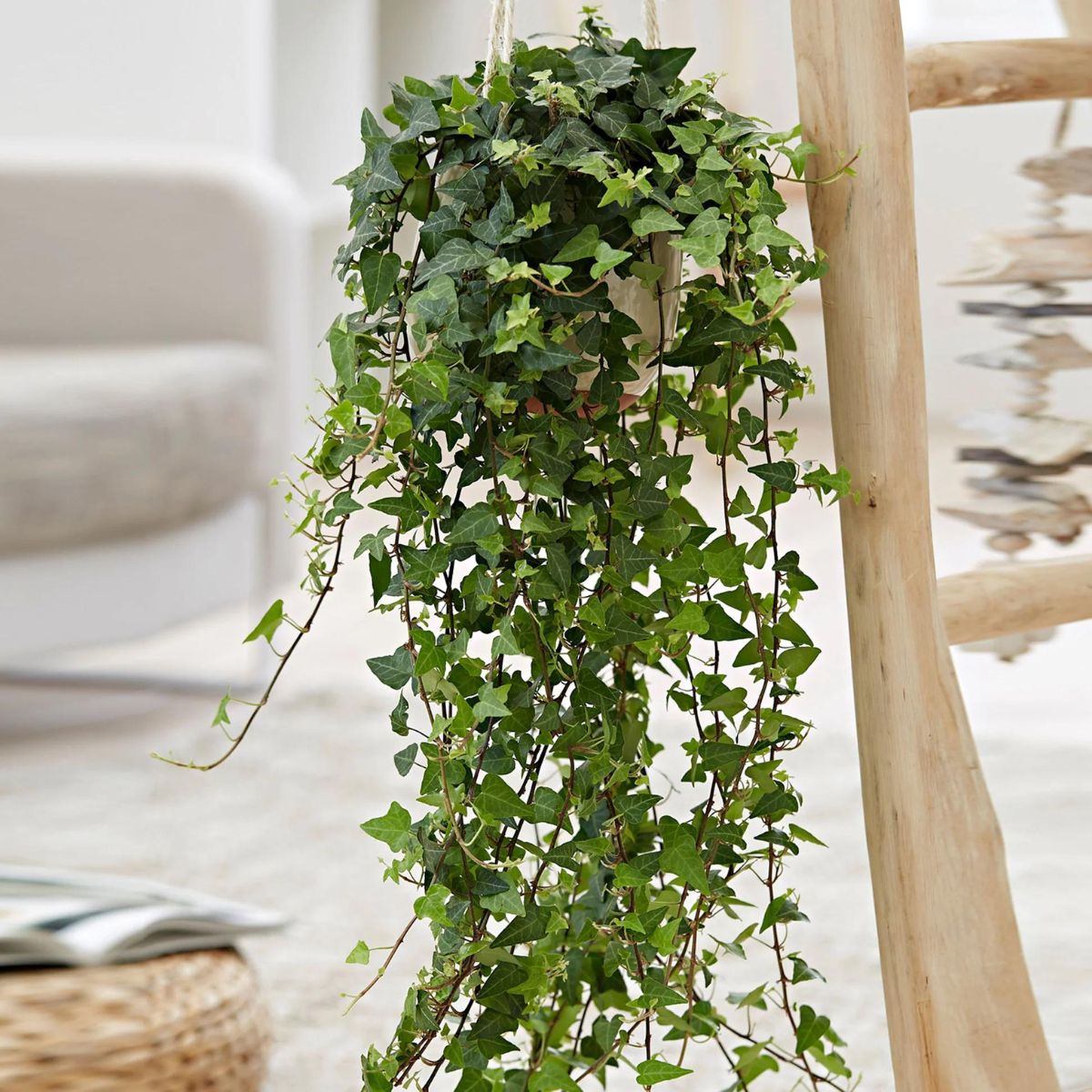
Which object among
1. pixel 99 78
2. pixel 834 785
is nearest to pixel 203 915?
pixel 834 785

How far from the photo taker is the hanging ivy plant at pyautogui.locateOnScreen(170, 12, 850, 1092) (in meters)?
0.68

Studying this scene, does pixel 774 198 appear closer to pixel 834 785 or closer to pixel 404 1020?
pixel 404 1020

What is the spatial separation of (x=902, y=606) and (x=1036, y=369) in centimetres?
30

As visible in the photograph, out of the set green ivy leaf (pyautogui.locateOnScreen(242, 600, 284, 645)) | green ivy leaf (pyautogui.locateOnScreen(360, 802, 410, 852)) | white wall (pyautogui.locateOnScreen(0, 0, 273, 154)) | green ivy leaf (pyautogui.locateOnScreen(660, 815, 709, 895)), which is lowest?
green ivy leaf (pyautogui.locateOnScreen(660, 815, 709, 895))

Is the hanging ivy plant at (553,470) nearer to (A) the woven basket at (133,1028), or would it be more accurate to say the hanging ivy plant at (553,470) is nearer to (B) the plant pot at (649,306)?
(B) the plant pot at (649,306)

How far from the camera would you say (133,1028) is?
952 mm

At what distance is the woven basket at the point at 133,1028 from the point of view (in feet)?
3.02

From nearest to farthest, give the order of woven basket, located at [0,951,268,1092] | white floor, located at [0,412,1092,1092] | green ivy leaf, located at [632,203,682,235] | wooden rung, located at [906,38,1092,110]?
1. green ivy leaf, located at [632,203,682,235]
2. wooden rung, located at [906,38,1092,110]
3. woven basket, located at [0,951,268,1092]
4. white floor, located at [0,412,1092,1092]

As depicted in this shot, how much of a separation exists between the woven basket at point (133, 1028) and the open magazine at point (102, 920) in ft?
0.04

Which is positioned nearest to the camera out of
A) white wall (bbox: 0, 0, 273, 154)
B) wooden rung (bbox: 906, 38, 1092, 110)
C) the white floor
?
wooden rung (bbox: 906, 38, 1092, 110)

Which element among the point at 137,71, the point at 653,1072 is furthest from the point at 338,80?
the point at 653,1072

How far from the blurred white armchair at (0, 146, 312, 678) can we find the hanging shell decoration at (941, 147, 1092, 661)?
1240 millimetres

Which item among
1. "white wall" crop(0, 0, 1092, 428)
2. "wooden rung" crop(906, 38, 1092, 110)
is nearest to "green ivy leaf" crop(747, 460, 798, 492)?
"wooden rung" crop(906, 38, 1092, 110)

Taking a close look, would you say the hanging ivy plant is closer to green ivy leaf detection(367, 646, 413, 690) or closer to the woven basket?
green ivy leaf detection(367, 646, 413, 690)
